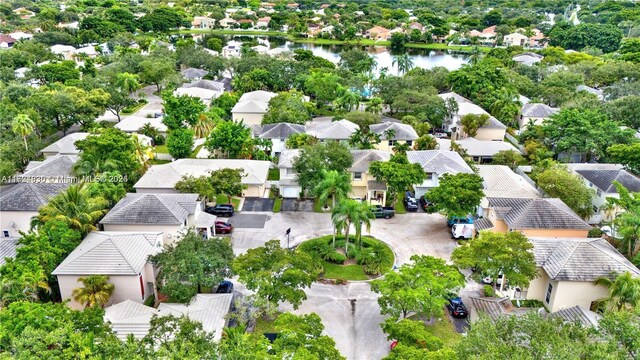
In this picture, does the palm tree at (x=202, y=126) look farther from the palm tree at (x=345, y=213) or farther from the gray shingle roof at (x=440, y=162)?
the palm tree at (x=345, y=213)

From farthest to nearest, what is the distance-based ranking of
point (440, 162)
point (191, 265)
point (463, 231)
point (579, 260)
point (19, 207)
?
point (440, 162), point (463, 231), point (19, 207), point (579, 260), point (191, 265)

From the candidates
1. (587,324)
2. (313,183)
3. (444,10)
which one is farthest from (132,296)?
(444,10)

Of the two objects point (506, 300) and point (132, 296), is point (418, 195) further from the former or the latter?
point (132, 296)

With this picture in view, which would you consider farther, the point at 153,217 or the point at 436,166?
the point at 436,166

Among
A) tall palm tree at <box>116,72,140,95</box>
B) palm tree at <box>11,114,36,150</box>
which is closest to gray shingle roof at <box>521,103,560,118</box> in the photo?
tall palm tree at <box>116,72,140,95</box>

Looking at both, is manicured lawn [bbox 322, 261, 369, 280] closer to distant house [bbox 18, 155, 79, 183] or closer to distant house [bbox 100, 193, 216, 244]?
distant house [bbox 100, 193, 216, 244]

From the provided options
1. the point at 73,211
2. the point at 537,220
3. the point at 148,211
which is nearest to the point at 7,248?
the point at 73,211

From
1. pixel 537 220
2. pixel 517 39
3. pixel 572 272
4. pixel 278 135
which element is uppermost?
pixel 517 39

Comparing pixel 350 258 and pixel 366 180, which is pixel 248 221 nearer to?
pixel 350 258
